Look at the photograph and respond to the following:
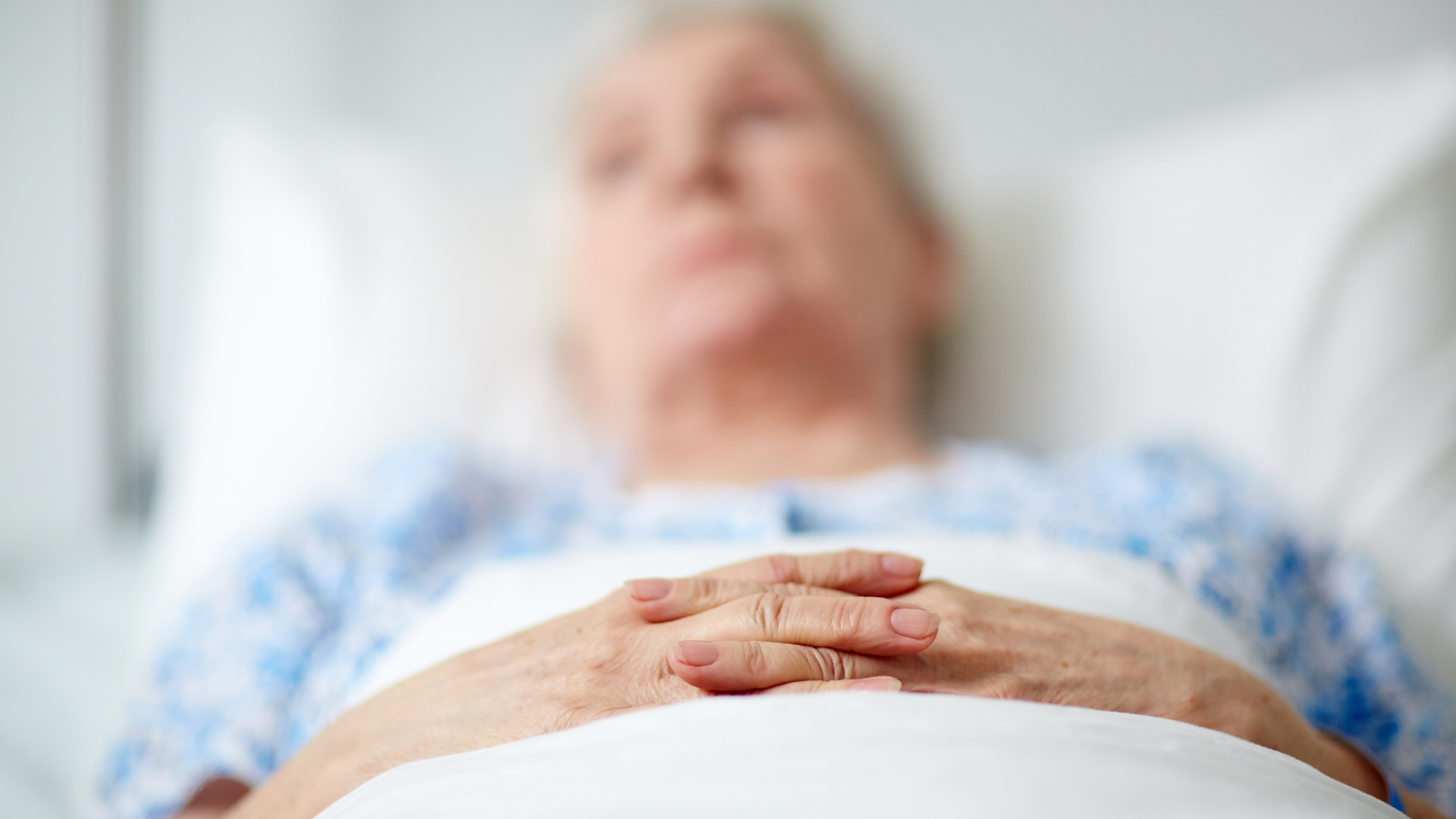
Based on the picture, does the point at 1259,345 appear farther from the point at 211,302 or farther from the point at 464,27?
the point at 464,27

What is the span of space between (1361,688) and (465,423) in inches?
35.5

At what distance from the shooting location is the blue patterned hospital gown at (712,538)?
1.99ft

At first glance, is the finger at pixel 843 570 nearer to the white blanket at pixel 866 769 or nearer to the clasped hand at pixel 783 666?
the clasped hand at pixel 783 666

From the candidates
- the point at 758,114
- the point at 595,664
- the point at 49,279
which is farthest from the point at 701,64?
the point at 49,279

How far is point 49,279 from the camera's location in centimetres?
114

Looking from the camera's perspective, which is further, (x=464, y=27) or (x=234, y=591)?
(x=464, y=27)

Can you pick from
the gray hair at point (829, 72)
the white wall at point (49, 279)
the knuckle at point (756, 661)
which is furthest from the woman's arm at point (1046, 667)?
the white wall at point (49, 279)

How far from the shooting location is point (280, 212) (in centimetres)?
114

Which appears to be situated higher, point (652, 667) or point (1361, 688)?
point (652, 667)

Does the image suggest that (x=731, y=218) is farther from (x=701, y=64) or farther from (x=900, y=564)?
(x=900, y=564)

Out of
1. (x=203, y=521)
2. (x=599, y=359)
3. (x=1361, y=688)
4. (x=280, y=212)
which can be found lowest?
(x=1361, y=688)

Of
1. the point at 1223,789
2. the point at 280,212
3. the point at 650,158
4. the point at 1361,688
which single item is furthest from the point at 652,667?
the point at 280,212

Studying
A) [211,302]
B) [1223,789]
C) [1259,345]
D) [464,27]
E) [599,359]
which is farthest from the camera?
[464,27]

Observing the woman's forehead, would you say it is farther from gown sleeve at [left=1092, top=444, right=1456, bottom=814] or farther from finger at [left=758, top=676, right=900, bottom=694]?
finger at [left=758, top=676, right=900, bottom=694]
